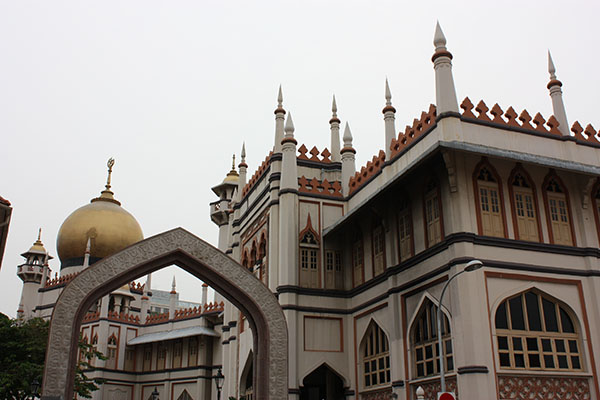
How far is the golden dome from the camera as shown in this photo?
148ft

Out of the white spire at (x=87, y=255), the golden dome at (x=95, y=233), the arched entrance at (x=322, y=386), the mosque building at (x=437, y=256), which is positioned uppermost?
the golden dome at (x=95, y=233)

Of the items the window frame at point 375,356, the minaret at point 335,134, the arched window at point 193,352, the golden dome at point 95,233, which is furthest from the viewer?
the golden dome at point 95,233

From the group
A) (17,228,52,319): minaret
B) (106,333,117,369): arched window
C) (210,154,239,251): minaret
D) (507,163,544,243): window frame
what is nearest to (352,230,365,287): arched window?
(507,163,544,243): window frame

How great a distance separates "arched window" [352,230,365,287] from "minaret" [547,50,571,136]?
7494mm

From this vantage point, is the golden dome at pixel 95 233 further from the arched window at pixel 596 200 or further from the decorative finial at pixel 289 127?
the arched window at pixel 596 200

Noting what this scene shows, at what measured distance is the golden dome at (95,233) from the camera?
1773 inches

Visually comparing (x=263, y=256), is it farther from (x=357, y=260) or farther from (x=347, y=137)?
(x=347, y=137)

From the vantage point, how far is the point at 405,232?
20141mm

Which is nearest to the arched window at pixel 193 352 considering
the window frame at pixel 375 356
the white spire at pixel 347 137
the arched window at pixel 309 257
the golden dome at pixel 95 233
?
the golden dome at pixel 95 233

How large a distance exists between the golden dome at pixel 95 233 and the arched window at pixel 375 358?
26.6 metres

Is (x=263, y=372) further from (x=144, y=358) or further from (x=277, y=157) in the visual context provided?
(x=144, y=358)

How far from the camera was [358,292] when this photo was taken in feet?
74.2

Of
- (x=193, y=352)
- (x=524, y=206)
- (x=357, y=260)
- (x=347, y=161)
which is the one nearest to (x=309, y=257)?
(x=357, y=260)

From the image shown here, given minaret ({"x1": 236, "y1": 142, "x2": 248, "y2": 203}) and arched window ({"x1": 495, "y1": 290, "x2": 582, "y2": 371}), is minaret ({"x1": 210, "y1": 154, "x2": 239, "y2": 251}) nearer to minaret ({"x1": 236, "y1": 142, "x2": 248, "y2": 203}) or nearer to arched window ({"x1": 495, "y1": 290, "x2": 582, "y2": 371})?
minaret ({"x1": 236, "y1": 142, "x2": 248, "y2": 203})
